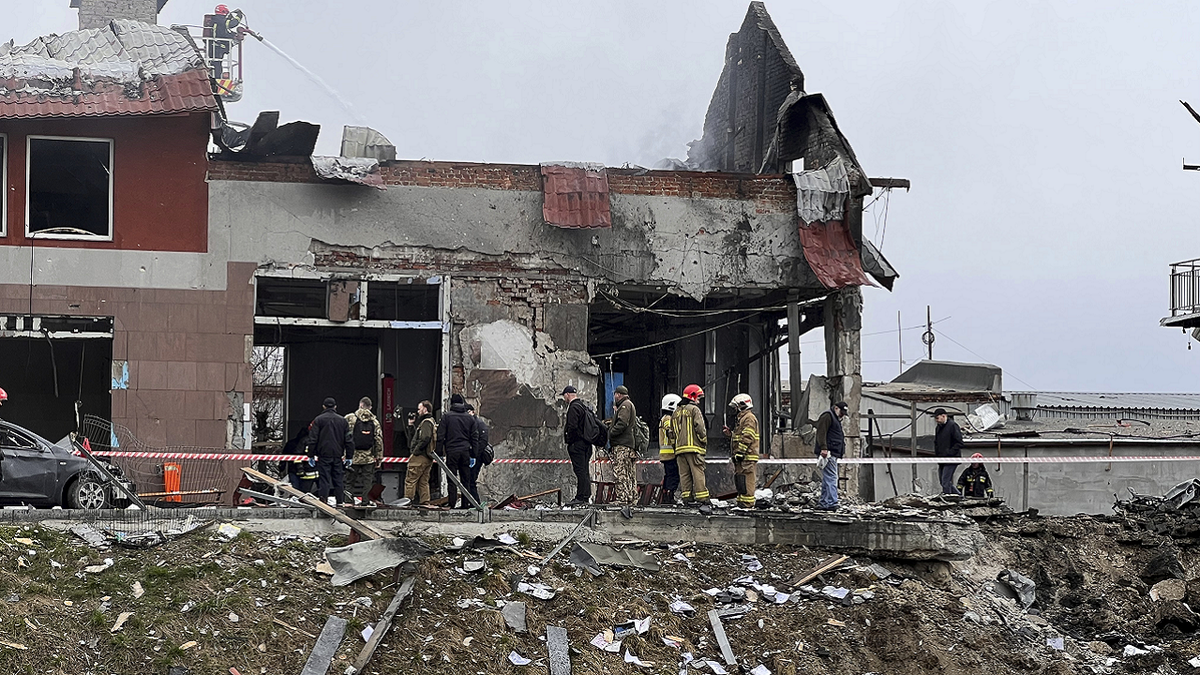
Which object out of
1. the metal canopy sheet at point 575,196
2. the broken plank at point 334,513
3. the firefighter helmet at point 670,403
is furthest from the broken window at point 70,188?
the firefighter helmet at point 670,403

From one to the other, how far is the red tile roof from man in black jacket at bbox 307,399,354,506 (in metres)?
5.69

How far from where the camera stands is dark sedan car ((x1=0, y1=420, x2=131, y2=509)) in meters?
14.3

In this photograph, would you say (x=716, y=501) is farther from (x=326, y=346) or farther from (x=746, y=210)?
(x=326, y=346)

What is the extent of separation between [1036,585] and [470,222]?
988 cm

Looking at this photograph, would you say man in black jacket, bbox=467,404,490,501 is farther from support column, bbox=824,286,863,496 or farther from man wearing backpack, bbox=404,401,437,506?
support column, bbox=824,286,863,496

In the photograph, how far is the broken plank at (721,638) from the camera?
12086 millimetres

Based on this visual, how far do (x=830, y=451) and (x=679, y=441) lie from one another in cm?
225

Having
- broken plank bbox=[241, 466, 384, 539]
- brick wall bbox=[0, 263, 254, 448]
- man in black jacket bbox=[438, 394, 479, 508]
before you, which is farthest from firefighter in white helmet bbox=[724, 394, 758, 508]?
brick wall bbox=[0, 263, 254, 448]

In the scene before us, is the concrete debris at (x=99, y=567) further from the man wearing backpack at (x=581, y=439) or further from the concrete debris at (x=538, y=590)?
the man wearing backpack at (x=581, y=439)

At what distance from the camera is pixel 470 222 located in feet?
64.5

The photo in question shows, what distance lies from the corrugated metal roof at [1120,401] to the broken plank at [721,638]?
24.5 metres

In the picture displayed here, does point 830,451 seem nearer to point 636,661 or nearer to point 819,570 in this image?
point 819,570

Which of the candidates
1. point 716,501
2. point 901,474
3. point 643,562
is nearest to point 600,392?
point 901,474

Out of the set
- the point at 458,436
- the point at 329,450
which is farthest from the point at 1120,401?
the point at 329,450
